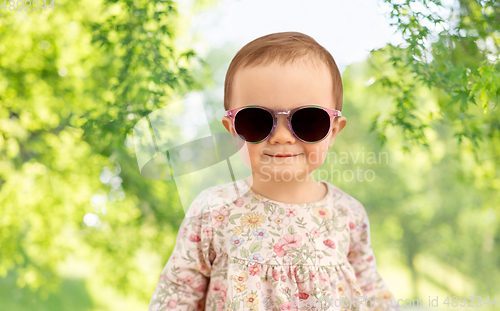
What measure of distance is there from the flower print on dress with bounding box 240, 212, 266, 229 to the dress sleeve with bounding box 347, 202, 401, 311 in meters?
0.27

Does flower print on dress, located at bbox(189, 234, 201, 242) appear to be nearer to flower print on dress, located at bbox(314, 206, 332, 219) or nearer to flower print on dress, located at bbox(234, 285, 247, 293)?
flower print on dress, located at bbox(234, 285, 247, 293)

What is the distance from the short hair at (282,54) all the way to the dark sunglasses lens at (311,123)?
0.10 meters

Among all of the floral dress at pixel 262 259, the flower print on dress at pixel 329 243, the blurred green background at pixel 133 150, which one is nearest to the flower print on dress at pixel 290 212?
the floral dress at pixel 262 259

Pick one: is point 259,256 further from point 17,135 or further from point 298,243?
point 17,135

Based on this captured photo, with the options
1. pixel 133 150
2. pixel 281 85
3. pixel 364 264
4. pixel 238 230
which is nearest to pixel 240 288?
pixel 238 230

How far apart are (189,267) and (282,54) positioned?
1.93ft

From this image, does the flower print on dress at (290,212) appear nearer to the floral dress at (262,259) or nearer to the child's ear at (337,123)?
the floral dress at (262,259)

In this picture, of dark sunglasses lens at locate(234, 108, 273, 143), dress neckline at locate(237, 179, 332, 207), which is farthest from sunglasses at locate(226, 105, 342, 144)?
dress neckline at locate(237, 179, 332, 207)

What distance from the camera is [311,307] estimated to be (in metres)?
0.82

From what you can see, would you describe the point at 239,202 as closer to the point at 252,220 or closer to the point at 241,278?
the point at 252,220

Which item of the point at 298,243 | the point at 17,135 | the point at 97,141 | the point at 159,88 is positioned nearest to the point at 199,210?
the point at 298,243

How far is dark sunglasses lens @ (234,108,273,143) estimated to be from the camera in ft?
2.51

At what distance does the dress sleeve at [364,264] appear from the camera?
95cm

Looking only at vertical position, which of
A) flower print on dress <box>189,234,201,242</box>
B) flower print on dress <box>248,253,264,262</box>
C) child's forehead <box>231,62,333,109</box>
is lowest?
flower print on dress <box>248,253,264,262</box>
